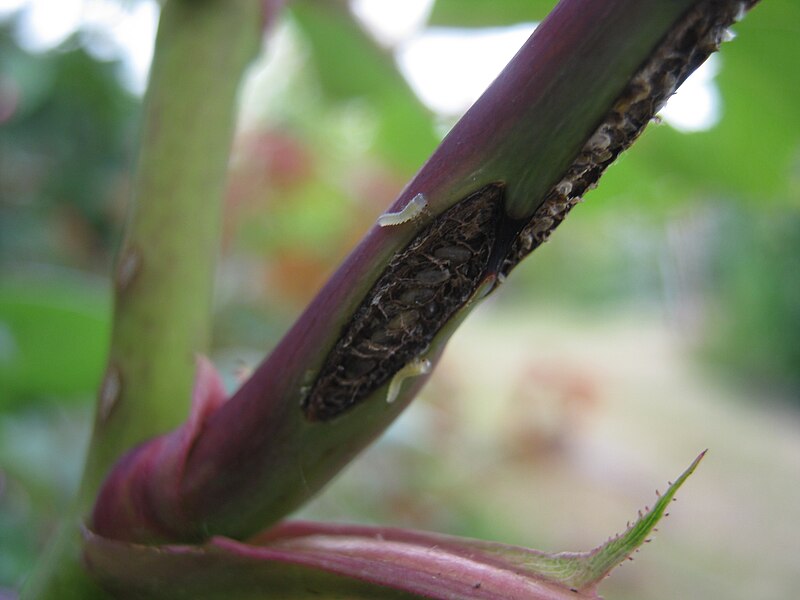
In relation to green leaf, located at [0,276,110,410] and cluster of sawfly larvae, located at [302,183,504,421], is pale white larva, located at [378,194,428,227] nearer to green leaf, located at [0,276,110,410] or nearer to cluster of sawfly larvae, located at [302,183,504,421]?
cluster of sawfly larvae, located at [302,183,504,421]

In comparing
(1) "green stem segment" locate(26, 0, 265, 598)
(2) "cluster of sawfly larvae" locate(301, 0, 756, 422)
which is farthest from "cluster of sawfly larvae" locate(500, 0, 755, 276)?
(1) "green stem segment" locate(26, 0, 265, 598)

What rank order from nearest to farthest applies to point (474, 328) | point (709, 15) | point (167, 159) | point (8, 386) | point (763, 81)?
point (709, 15) → point (167, 159) → point (763, 81) → point (8, 386) → point (474, 328)

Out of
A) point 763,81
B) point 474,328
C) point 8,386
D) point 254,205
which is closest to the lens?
point 763,81

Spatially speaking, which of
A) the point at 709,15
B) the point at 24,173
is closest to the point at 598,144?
the point at 709,15

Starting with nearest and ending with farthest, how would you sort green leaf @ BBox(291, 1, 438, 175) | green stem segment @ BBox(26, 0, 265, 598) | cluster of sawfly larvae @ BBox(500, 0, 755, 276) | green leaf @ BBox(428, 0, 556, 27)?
1. cluster of sawfly larvae @ BBox(500, 0, 755, 276)
2. green stem segment @ BBox(26, 0, 265, 598)
3. green leaf @ BBox(428, 0, 556, 27)
4. green leaf @ BBox(291, 1, 438, 175)

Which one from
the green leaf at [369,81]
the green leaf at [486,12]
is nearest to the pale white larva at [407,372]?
the green leaf at [486,12]

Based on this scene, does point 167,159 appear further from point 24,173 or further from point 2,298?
point 24,173

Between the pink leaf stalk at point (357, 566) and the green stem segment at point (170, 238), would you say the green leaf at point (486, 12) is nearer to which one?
the green stem segment at point (170, 238)
